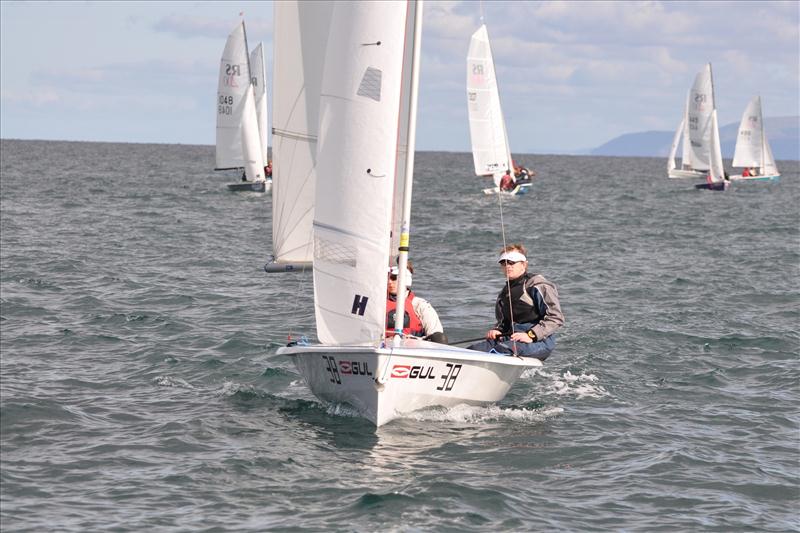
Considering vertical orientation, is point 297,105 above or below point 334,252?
above

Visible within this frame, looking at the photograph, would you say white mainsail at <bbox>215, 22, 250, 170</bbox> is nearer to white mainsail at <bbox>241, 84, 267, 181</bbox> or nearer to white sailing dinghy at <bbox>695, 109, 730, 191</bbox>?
white mainsail at <bbox>241, 84, 267, 181</bbox>

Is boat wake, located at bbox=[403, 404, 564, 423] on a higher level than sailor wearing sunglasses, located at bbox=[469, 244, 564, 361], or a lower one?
lower

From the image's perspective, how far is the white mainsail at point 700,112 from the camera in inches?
2990

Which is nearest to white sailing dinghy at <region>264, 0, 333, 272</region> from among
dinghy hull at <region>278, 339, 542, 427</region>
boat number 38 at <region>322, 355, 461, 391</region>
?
dinghy hull at <region>278, 339, 542, 427</region>

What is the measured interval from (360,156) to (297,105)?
184 cm

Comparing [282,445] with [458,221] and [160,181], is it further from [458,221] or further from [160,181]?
[160,181]

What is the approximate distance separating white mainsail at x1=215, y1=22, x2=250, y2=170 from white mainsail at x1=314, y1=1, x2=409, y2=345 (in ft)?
145

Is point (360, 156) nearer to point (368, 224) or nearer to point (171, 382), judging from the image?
point (368, 224)

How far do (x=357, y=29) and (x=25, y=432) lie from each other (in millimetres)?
5737

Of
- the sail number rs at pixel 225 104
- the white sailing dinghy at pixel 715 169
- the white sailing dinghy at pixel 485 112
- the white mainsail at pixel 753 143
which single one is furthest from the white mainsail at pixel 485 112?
the white mainsail at pixel 753 143

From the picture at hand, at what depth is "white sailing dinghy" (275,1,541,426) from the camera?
11961mm

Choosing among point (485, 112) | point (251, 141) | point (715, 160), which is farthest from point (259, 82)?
point (715, 160)

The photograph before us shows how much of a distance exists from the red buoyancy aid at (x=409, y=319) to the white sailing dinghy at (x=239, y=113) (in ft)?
136

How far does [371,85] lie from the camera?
39.4ft
